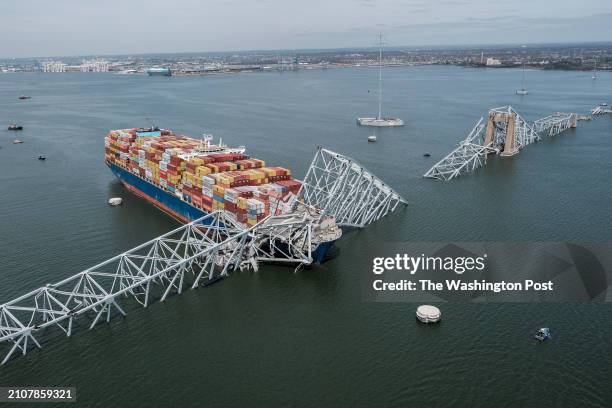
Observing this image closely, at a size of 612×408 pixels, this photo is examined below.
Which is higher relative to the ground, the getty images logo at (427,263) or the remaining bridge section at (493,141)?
the remaining bridge section at (493,141)

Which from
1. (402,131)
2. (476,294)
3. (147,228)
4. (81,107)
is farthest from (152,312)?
(81,107)

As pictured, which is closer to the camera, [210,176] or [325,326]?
[325,326]

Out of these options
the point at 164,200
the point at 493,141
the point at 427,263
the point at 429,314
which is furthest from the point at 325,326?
the point at 493,141

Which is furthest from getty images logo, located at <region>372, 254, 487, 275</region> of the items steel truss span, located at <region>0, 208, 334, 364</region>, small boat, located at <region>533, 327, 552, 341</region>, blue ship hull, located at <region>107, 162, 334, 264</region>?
small boat, located at <region>533, 327, 552, 341</region>

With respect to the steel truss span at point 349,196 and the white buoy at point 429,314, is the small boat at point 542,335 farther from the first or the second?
the steel truss span at point 349,196

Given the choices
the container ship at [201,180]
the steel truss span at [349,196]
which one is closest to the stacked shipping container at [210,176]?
the container ship at [201,180]

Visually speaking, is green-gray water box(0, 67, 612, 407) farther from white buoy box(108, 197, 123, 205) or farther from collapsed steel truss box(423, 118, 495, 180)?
collapsed steel truss box(423, 118, 495, 180)

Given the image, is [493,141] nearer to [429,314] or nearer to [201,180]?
[201,180]
